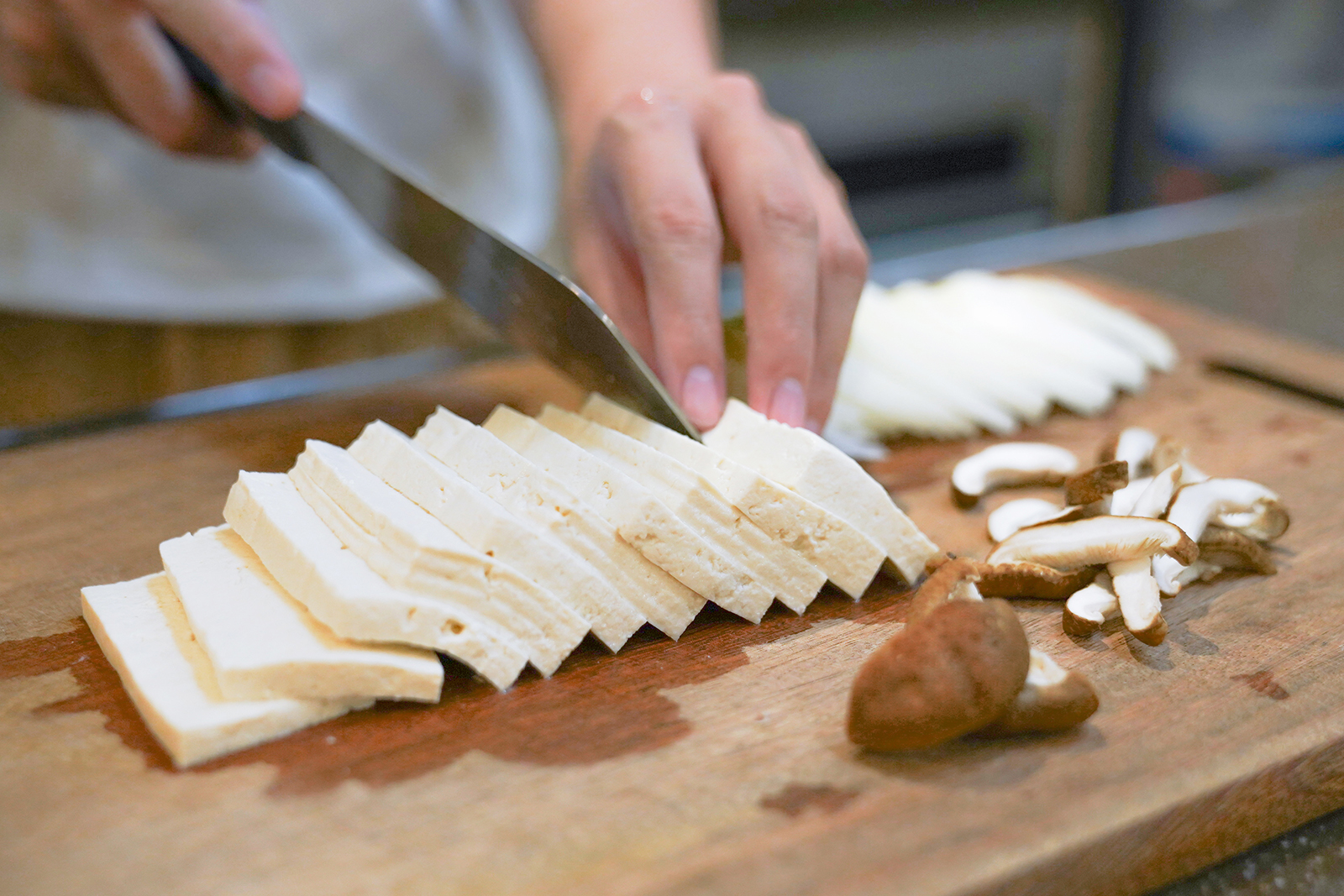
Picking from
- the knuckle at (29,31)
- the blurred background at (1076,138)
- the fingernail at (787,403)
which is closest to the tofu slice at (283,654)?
the fingernail at (787,403)

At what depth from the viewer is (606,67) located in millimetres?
2725

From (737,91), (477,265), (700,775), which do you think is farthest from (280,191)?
(700,775)

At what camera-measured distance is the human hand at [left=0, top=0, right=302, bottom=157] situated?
8.13ft

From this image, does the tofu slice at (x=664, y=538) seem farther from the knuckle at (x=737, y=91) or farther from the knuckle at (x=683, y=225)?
the knuckle at (x=737, y=91)

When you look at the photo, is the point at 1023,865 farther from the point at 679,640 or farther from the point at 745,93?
the point at 745,93

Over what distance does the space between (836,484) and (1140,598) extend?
0.56 m

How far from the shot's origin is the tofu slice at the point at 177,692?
1604 mm

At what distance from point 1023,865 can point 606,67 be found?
6.77 ft

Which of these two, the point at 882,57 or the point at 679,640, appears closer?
the point at 679,640

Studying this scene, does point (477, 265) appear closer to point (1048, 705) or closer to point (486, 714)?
point (486, 714)

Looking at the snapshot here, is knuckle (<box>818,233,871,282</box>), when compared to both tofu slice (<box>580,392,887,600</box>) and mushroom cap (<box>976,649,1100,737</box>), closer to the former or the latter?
tofu slice (<box>580,392,887,600</box>)

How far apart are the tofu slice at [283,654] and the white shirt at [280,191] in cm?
166

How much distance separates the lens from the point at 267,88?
98.7 inches

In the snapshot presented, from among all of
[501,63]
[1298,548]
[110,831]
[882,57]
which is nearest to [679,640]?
[110,831]
